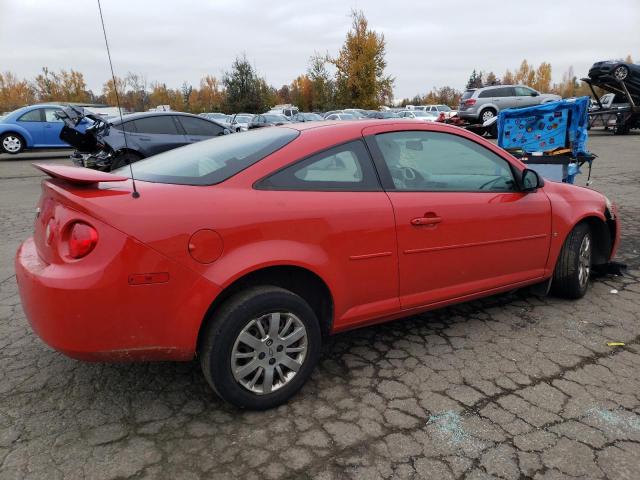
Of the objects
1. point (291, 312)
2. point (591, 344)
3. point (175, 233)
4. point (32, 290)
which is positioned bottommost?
point (591, 344)

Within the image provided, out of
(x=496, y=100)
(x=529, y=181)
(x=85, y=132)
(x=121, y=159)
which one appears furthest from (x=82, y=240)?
(x=496, y=100)

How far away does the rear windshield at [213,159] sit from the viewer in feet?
8.43

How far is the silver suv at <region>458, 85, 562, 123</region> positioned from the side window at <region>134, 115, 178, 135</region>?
1548 cm

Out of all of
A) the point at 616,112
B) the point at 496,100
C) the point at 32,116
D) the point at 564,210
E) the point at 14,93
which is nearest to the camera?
the point at 564,210

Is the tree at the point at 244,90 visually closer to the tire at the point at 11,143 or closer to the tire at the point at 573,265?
the tire at the point at 11,143

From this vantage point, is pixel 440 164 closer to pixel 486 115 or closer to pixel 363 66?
pixel 486 115

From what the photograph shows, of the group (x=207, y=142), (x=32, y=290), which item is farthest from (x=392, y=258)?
(x=32, y=290)

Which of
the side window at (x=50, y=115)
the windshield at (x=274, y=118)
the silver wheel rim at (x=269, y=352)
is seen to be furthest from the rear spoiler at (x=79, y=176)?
the windshield at (x=274, y=118)

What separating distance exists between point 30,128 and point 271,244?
15.0 meters

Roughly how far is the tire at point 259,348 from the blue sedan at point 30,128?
1440 cm

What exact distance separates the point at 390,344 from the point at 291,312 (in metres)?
1.04

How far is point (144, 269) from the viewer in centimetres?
218

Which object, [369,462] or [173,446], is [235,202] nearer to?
[173,446]

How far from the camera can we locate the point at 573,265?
3787mm
